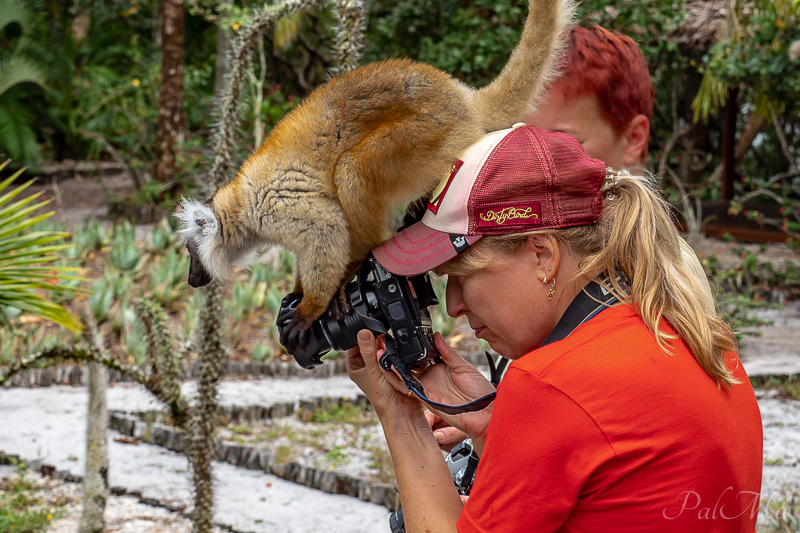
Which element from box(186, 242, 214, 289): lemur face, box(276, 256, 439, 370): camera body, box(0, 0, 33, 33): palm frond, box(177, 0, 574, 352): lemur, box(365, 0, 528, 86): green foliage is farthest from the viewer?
box(0, 0, 33, 33): palm frond

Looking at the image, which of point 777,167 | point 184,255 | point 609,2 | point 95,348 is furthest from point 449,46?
point 777,167

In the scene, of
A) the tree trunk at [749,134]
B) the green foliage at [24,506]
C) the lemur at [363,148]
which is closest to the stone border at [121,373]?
the green foliage at [24,506]

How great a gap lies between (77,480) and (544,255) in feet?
12.0

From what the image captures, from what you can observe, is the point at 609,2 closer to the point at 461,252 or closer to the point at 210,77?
the point at 461,252

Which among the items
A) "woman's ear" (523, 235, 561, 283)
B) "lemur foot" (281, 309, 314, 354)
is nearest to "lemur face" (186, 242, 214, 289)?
"lemur foot" (281, 309, 314, 354)

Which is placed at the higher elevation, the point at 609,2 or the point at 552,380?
the point at 609,2

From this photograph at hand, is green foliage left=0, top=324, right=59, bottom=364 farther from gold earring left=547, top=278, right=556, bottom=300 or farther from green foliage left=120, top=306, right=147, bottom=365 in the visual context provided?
gold earring left=547, top=278, right=556, bottom=300

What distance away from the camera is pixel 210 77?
13836 millimetres

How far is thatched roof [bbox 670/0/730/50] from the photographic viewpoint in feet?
31.7

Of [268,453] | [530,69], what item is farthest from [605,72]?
[268,453]

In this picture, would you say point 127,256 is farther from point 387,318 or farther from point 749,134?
point 749,134

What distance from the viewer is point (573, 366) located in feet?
3.78

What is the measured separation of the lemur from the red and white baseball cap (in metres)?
0.59

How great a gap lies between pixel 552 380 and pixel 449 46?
7914 mm
